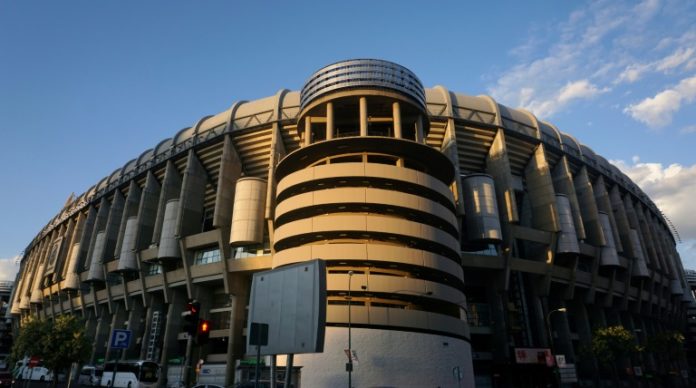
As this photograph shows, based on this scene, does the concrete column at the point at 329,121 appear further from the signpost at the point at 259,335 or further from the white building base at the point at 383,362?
the signpost at the point at 259,335

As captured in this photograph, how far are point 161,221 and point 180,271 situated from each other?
27.8ft

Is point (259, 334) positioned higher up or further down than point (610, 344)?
further down

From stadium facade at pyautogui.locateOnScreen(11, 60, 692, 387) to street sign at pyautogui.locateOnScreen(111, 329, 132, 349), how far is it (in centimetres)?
1894

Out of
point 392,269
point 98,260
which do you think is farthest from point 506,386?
point 98,260

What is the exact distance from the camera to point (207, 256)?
59.2m

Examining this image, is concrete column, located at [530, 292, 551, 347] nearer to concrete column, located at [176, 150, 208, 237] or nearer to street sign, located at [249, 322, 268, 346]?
concrete column, located at [176, 150, 208, 237]

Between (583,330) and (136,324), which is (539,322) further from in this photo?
(136,324)

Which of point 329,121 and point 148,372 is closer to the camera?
point 148,372

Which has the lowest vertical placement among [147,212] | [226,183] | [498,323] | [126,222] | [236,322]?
[498,323]

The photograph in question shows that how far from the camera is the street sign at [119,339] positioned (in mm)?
23453

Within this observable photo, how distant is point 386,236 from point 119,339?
2766cm

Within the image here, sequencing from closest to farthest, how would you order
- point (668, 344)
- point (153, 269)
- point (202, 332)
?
1. point (202, 332)
2. point (668, 344)
3. point (153, 269)

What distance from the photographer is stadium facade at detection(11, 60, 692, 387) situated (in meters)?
43.9

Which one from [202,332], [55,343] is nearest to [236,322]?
[55,343]
